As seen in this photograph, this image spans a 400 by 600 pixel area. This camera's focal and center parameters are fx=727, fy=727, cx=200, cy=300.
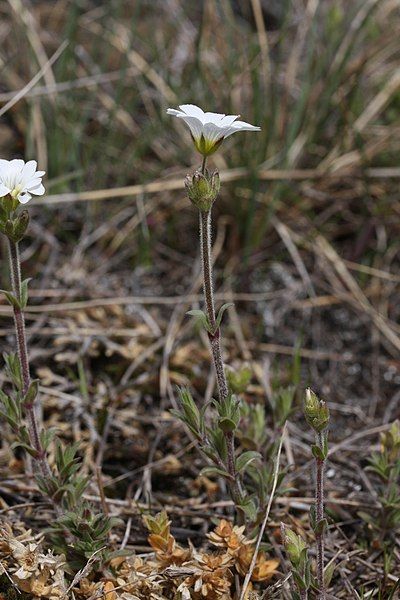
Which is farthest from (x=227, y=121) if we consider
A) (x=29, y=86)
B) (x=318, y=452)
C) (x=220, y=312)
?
(x=29, y=86)

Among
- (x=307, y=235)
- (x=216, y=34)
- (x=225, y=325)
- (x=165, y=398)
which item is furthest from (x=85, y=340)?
(x=216, y=34)

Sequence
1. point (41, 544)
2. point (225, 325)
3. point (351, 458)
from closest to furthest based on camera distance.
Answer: point (41, 544), point (351, 458), point (225, 325)

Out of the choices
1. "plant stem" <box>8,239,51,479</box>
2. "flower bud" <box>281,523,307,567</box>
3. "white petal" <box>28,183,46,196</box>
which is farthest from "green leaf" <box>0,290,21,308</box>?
"flower bud" <box>281,523,307,567</box>

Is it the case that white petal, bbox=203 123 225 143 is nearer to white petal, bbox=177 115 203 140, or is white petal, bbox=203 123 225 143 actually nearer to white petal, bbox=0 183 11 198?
white petal, bbox=177 115 203 140

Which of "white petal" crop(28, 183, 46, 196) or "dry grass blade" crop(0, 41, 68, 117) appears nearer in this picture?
"white petal" crop(28, 183, 46, 196)

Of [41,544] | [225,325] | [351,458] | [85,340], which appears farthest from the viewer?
[225,325]

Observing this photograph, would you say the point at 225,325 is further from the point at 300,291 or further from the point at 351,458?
the point at 351,458
